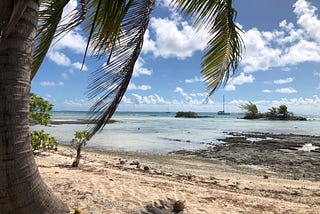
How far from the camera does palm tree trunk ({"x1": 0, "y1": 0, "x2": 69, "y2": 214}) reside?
9.31 ft

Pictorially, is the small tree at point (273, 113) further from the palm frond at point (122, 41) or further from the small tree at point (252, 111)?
the palm frond at point (122, 41)

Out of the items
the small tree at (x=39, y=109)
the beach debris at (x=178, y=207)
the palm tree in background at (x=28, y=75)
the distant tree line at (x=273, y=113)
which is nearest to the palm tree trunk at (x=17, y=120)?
the palm tree in background at (x=28, y=75)

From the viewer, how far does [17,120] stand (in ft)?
9.52

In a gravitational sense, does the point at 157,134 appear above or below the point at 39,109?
below

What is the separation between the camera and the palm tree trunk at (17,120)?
284 cm

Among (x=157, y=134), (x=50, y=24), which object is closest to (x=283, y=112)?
(x=157, y=134)

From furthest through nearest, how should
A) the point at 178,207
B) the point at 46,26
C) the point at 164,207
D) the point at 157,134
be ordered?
the point at 157,134
the point at 164,207
the point at 178,207
the point at 46,26

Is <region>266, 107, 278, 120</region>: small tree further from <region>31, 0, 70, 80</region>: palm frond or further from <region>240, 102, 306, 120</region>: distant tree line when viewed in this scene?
<region>31, 0, 70, 80</region>: palm frond

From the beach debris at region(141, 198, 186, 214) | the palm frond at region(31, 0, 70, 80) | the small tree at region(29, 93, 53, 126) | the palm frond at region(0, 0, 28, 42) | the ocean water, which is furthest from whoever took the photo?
the ocean water

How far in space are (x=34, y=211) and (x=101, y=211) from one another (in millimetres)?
1446

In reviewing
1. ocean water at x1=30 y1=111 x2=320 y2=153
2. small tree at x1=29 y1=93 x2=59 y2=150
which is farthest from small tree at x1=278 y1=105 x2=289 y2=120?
small tree at x1=29 y1=93 x2=59 y2=150

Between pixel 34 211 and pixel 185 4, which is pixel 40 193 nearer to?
pixel 34 211

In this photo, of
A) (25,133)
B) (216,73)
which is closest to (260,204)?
(216,73)

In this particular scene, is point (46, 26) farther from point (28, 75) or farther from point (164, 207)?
point (164, 207)
